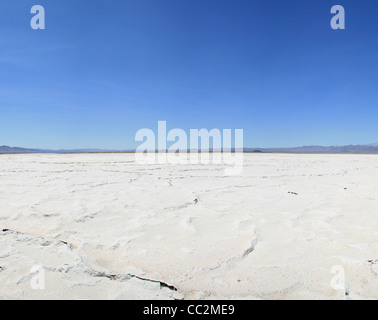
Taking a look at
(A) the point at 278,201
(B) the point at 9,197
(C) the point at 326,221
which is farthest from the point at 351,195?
(B) the point at 9,197

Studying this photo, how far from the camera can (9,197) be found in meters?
3.51

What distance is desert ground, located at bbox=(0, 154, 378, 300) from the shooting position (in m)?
1.42

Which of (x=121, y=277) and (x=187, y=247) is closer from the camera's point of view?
(x=121, y=277)

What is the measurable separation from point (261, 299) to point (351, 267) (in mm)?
706

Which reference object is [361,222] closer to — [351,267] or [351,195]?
[351,267]

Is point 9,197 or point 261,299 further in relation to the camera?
point 9,197

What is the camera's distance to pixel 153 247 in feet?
6.46

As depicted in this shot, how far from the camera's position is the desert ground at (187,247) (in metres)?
1.42

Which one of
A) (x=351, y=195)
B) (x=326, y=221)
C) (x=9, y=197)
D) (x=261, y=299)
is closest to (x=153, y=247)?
(x=261, y=299)

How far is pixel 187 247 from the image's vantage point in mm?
1969

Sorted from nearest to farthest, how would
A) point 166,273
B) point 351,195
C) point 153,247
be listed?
1. point 166,273
2. point 153,247
3. point 351,195

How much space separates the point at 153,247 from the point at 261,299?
910 mm
